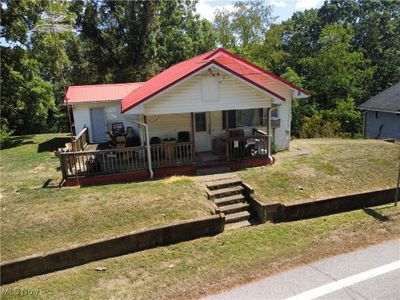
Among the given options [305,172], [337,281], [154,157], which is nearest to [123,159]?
[154,157]

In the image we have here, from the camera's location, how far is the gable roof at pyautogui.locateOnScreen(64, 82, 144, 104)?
16.9 metres

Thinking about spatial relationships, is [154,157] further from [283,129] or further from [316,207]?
[283,129]

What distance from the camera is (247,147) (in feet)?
41.2

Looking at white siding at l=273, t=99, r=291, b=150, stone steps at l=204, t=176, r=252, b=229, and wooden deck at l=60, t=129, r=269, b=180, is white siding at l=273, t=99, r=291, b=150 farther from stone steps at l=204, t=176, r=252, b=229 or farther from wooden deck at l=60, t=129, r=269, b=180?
stone steps at l=204, t=176, r=252, b=229

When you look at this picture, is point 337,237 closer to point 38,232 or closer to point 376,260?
point 376,260

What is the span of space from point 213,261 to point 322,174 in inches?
238

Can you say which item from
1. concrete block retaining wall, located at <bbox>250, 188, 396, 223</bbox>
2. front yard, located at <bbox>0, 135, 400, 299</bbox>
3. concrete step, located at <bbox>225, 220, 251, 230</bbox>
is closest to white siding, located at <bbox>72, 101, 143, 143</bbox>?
front yard, located at <bbox>0, 135, 400, 299</bbox>

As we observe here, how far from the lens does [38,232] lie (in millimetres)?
8047

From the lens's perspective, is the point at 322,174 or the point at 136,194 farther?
the point at 322,174

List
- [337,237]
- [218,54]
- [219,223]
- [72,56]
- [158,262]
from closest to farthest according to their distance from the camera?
1. [158,262]
2. [337,237]
3. [219,223]
4. [218,54]
5. [72,56]

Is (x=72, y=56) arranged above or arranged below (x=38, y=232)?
above

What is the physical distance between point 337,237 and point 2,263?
772cm

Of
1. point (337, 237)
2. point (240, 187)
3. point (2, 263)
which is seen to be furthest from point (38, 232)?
point (337, 237)

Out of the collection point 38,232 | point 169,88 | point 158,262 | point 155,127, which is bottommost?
point 158,262
